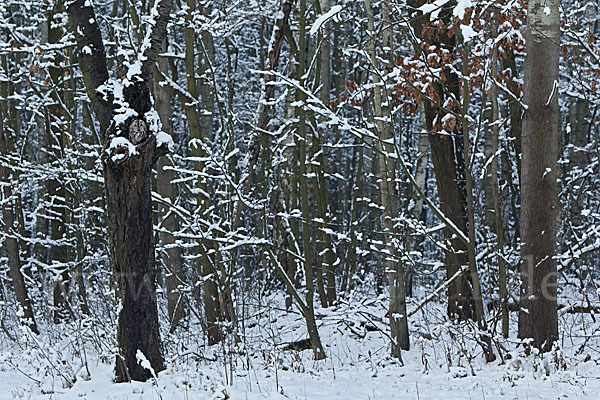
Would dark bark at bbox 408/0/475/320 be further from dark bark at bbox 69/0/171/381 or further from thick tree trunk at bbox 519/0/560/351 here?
dark bark at bbox 69/0/171/381

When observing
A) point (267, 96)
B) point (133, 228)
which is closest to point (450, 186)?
point (267, 96)

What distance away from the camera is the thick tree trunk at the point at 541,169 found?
6.21m

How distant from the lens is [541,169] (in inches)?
246

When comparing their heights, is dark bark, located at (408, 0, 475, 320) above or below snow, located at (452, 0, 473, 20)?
below

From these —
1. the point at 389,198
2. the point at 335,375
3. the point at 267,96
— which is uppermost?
the point at 267,96

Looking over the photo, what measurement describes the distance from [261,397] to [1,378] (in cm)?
358

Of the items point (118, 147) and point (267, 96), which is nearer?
point (118, 147)

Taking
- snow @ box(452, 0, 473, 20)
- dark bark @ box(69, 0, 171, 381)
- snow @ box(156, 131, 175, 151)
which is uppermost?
snow @ box(452, 0, 473, 20)

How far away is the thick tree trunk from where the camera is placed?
6.21 metres

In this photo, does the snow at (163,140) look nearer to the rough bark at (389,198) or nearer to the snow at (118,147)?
the snow at (118,147)

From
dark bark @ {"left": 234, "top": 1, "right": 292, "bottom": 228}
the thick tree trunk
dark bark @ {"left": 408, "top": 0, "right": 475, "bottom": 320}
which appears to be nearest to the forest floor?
the thick tree trunk

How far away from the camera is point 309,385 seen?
602cm

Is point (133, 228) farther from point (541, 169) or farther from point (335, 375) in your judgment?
point (541, 169)

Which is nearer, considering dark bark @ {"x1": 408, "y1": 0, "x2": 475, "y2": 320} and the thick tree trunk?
the thick tree trunk
